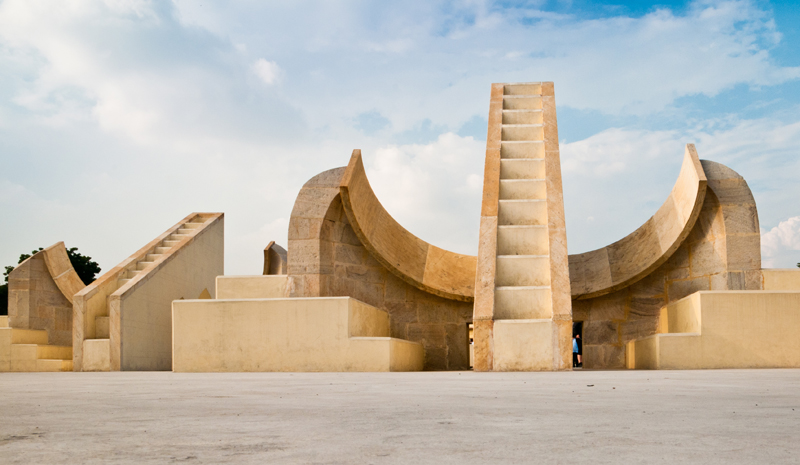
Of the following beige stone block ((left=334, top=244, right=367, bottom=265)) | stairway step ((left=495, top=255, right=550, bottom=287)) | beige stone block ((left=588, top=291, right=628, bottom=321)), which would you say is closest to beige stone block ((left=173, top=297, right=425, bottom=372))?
stairway step ((left=495, top=255, right=550, bottom=287))

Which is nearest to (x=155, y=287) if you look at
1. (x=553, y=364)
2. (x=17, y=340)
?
(x=17, y=340)

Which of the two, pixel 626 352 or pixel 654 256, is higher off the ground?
pixel 654 256

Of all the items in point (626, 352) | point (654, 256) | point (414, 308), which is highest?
point (654, 256)

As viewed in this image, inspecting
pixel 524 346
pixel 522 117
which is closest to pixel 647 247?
pixel 522 117

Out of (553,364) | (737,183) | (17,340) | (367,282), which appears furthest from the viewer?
(17,340)

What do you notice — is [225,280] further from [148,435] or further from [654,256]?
[148,435]

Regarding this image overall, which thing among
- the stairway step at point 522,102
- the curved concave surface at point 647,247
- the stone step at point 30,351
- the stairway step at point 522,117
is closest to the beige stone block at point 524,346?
the curved concave surface at point 647,247

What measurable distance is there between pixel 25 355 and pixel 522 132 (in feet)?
36.8

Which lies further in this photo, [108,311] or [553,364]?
[108,311]

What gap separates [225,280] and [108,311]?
3.33 metres

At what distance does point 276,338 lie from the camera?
9344 millimetres

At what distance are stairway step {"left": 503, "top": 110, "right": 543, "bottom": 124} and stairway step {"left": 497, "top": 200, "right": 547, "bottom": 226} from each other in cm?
288

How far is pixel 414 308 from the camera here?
12508mm

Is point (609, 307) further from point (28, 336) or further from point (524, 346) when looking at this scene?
point (28, 336)
